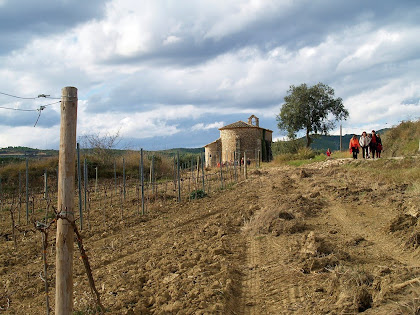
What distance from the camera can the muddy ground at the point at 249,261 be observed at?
4480mm

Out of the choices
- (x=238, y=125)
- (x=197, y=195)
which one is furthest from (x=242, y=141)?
(x=197, y=195)

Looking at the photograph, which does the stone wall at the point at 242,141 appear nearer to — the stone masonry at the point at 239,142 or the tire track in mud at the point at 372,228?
the stone masonry at the point at 239,142

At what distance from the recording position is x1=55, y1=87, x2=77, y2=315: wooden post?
364 centimetres

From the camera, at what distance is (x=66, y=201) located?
3709mm

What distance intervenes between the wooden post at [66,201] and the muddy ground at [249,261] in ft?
3.05

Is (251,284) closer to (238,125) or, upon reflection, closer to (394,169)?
(394,169)

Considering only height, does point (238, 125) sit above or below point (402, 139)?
above

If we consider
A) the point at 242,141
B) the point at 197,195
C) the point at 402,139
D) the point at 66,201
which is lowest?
the point at 197,195

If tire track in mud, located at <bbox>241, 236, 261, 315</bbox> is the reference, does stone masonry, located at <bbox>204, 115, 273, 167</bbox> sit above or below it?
above

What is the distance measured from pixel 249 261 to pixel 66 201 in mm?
3491

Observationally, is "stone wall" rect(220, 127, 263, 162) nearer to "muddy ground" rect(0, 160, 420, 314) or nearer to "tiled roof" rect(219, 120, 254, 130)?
"tiled roof" rect(219, 120, 254, 130)

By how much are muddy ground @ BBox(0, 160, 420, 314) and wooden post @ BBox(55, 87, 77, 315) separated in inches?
36.6

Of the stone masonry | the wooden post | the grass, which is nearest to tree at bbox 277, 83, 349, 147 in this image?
the stone masonry

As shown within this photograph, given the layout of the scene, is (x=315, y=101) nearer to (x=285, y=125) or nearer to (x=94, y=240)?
(x=285, y=125)
